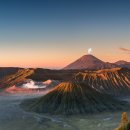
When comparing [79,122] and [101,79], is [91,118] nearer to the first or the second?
[79,122]

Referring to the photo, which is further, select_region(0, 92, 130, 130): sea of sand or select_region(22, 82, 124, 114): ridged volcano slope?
select_region(22, 82, 124, 114): ridged volcano slope

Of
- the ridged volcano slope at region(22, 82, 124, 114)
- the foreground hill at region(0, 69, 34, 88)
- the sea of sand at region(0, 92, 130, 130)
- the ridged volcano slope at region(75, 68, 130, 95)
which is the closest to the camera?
the sea of sand at region(0, 92, 130, 130)

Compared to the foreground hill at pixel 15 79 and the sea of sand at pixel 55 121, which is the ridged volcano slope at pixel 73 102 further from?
→ the foreground hill at pixel 15 79

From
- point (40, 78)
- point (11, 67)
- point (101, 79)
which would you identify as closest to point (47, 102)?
point (101, 79)

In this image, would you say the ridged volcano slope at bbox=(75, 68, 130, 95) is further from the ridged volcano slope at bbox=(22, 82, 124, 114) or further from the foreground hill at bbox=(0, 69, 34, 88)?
the ridged volcano slope at bbox=(22, 82, 124, 114)

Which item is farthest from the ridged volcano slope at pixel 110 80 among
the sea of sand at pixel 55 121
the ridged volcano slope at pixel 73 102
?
the sea of sand at pixel 55 121

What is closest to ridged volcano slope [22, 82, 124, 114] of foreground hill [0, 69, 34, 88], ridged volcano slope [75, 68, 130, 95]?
ridged volcano slope [75, 68, 130, 95]
